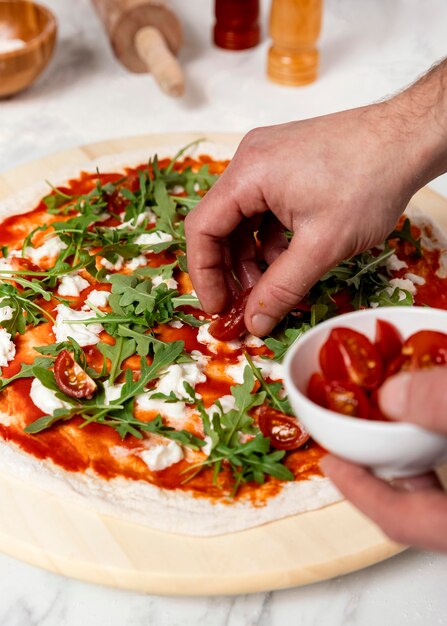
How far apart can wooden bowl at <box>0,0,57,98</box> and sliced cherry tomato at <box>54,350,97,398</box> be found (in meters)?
1.94

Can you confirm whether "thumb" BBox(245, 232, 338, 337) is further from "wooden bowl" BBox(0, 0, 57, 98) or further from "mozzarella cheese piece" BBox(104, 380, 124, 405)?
"wooden bowl" BBox(0, 0, 57, 98)

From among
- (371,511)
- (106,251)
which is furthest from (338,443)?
(106,251)

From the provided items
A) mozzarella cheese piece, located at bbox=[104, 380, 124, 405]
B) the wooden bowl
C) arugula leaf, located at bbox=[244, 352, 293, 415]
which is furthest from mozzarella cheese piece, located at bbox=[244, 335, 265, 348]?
the wooden bowl

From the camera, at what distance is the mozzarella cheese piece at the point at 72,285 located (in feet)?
8.98

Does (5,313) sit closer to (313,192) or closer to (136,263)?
(136,263)

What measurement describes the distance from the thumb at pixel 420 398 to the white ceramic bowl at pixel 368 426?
0.03 metres

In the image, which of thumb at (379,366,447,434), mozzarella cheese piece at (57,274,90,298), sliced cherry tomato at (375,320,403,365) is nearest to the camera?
thumb at (379,366,447,434)

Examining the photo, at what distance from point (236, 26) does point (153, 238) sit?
7.41 feet

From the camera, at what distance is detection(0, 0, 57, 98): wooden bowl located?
3.79 metres

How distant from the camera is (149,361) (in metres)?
2.49

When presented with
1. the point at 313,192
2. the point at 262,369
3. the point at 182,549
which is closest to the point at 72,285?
the point at 262,369

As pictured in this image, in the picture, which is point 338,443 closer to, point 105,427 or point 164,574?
point 164,574

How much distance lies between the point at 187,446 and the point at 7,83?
95.7 inches

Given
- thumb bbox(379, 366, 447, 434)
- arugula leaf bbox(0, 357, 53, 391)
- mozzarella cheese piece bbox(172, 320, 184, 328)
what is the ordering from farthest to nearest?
mozzarella cheese piece bbox(172, 320, 184, 328) < arugula leaf bbox(0, 357, 53, 391) < thumb bbox(379, 366, 447, 434)
